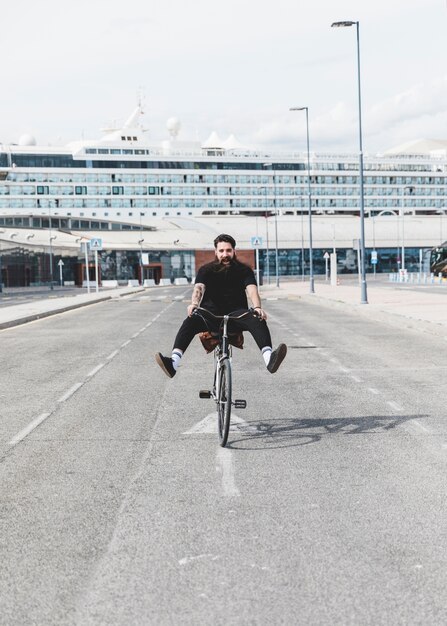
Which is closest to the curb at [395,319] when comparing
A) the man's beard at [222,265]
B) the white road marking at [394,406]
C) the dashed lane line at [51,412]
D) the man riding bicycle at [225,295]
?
the dashed lane line at [51,412]

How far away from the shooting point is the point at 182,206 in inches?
4407

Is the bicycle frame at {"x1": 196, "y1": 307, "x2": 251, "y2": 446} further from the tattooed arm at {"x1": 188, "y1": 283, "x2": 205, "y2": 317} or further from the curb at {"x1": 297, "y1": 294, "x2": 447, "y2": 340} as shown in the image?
the curb at {"x1": 297, "y1": 294, "x2": 447, "y2": 340}

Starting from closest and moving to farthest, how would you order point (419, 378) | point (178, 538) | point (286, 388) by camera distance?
1. point (178, 538)
2. point (286, 388)
3. point (419, 378)

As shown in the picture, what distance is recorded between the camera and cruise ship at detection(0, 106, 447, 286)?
343 feet

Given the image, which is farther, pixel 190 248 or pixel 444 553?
pixel 190 248

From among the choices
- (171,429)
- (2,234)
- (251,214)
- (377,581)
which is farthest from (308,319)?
(251,214)

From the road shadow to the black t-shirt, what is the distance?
126 cm

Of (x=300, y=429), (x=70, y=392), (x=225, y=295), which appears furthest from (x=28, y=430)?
(x=70, y=392)

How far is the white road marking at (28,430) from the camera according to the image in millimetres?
8406

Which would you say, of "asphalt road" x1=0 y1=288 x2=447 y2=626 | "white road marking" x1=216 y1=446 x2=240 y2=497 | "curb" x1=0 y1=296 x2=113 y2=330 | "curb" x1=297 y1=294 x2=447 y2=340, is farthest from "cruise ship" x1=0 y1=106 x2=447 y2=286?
"white road marking" x1=216 y1=446 x2=240 y2=497

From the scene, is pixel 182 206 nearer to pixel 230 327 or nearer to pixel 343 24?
pixel 343 24

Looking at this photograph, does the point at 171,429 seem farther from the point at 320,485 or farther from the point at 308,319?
the point at 308,319

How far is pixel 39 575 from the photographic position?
4.50 meters

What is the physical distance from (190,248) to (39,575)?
10436cm
